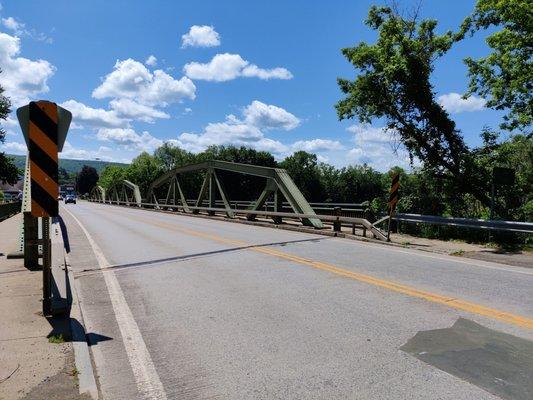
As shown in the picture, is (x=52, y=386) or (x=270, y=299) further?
(x=270, y=299)

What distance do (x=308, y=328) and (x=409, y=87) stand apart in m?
16.2

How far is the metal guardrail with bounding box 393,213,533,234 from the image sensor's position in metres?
12.0

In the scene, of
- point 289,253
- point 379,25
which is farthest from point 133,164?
point 289,253

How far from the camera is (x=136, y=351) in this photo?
4.65 m

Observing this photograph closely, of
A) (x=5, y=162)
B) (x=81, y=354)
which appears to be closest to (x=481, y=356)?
(x=81, y=354)

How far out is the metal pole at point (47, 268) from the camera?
5.33 meters

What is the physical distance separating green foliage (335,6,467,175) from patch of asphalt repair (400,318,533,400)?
15456 millimetres

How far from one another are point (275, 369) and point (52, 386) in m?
1.81

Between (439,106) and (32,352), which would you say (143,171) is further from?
(32,352)

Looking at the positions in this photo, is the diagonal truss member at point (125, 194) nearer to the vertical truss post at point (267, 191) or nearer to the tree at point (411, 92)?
the vertical truss post at point (267, 191)

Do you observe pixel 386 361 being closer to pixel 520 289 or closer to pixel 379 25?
pixel 520 289

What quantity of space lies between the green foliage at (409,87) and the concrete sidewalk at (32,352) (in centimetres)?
1638

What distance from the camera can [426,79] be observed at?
19.2 m

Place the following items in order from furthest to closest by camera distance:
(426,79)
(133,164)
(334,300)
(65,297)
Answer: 1. (133,164)
2. (426,79)
3. (334,300)
4. (65,297)
